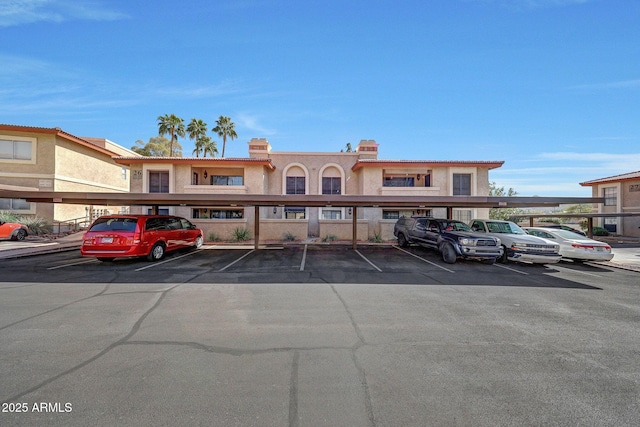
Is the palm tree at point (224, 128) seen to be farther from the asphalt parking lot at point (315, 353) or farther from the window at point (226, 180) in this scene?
the asphalt parking lot at point (315, 353)

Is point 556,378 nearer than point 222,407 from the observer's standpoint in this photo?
No

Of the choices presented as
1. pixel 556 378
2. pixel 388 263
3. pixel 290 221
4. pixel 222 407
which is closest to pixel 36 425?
pixel 222 407

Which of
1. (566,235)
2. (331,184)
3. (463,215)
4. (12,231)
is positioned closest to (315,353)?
(566,235)

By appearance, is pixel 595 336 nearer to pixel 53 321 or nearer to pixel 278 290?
pixel 278 290

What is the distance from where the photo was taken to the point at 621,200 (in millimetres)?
27141

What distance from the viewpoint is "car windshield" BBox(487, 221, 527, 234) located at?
43.0 feet

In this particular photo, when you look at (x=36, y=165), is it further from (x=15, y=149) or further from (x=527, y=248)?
(x=527, y=248)

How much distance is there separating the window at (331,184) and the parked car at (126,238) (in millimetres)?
14534

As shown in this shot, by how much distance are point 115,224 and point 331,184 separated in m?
16.7

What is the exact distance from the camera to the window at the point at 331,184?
83.4 ft

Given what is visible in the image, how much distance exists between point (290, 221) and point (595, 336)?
1772cm

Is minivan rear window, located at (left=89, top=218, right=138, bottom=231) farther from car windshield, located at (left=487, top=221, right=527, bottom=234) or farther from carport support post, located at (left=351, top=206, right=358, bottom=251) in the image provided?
car windshield, located at (left=487, top=221, right=527, bottom=234)

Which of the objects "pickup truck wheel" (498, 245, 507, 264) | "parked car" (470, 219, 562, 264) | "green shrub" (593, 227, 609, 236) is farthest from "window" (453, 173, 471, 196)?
"green shrub" (593, 227, 609, 236)

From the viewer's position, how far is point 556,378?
141 inches
